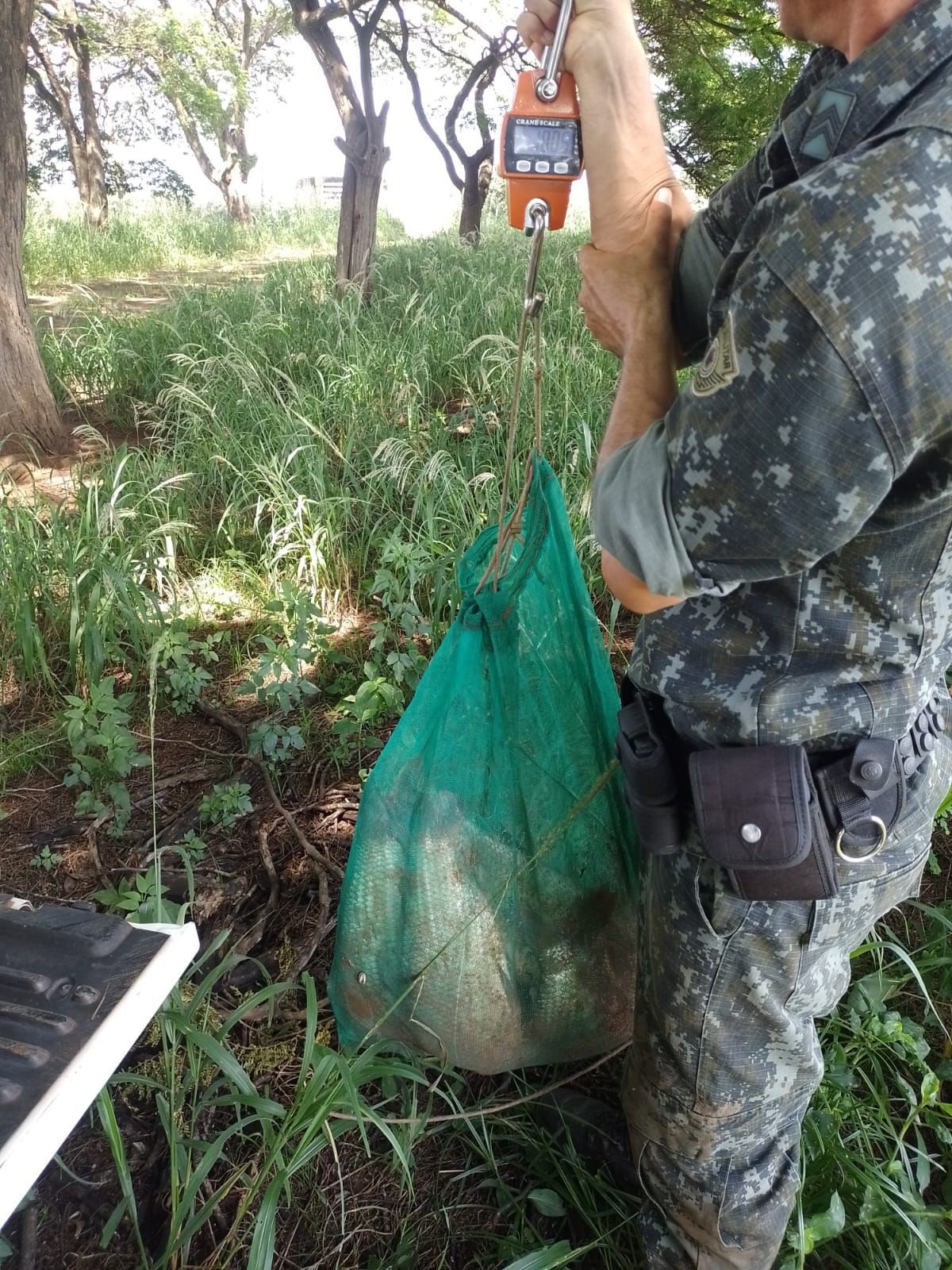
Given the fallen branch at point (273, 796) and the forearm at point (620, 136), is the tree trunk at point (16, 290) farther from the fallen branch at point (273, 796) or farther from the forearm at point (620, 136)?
the forearm at point (620, 136)

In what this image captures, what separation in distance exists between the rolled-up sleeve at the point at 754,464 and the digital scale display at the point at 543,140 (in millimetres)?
382

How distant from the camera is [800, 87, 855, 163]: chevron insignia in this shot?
769mm

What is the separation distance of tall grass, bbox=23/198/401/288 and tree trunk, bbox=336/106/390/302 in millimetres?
2916

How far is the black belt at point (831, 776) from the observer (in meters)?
0.97

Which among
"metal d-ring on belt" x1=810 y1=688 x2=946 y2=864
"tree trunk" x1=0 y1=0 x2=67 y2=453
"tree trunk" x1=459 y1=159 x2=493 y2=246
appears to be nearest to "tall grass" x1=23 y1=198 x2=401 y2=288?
"tree trunk" x1=459 y1=159 x2=493 y2=246

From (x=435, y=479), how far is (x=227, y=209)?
49.3 feet

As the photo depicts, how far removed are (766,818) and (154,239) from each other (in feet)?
33.3

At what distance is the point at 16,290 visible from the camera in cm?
380

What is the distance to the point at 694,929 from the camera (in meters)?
1.12

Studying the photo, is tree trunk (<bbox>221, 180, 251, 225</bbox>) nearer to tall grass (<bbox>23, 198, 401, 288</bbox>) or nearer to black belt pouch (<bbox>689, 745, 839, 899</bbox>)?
tall grass (<bbox>23, 198, 401, 288</bbox>)

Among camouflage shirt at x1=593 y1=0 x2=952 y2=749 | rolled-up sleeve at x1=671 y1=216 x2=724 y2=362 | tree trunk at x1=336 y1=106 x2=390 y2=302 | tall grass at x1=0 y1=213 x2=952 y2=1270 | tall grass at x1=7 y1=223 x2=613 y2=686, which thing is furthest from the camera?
tree trunk at x1=336 y1=106 x2=390 y2=302

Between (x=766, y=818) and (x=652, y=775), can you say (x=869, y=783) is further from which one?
→ (x=652, y=775)

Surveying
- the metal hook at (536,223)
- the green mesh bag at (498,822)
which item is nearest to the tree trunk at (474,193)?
the green mesh bag at (498,822)

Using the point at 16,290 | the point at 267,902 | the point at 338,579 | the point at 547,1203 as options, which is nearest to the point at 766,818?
the point at 547,1203
